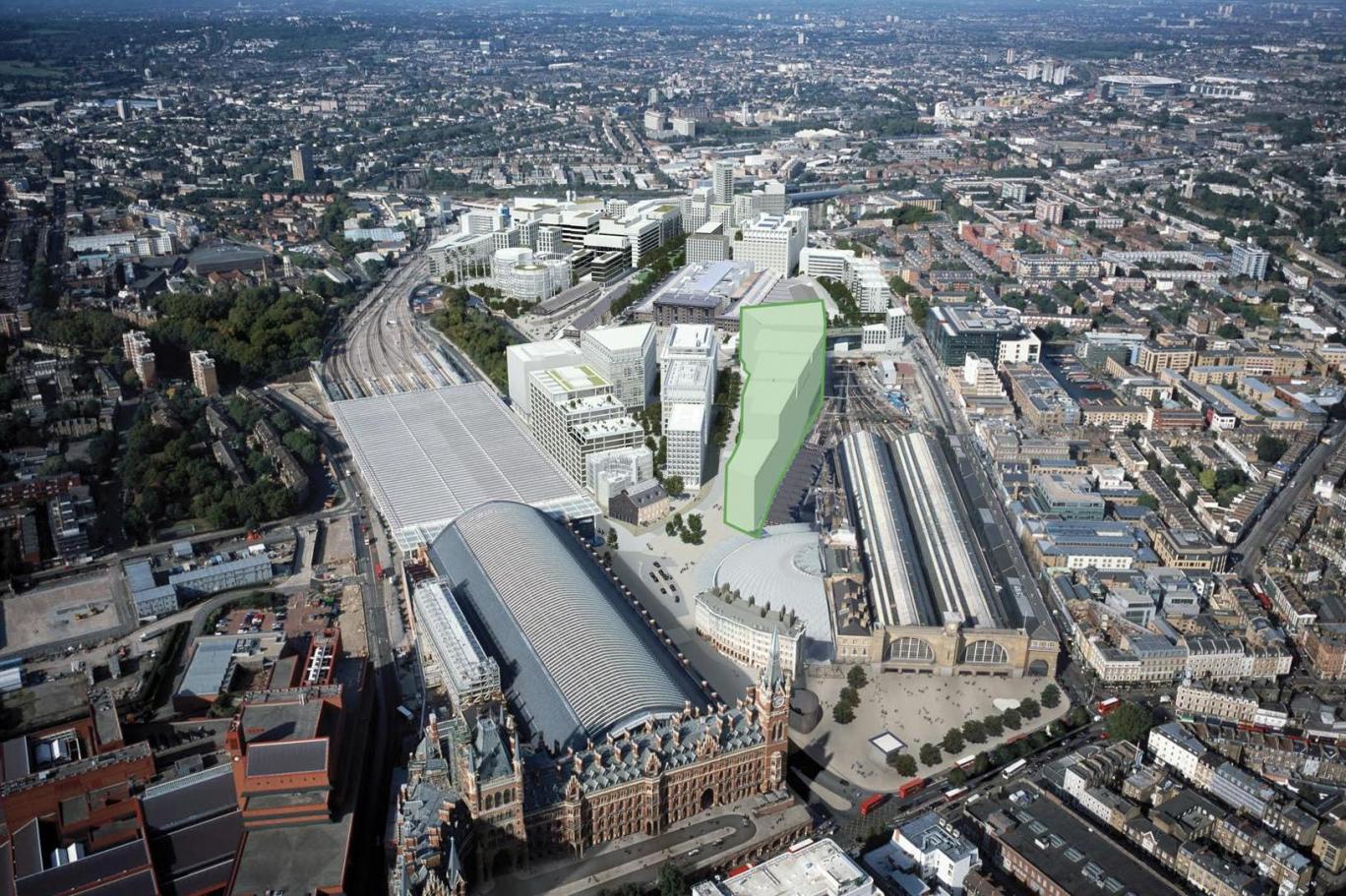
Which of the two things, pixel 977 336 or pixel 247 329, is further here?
pixel 247 329

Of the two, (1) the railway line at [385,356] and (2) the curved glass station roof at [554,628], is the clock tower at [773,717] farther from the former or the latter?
(1) the railway line at [385,356]

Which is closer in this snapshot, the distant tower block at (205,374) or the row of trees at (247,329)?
the distant tower block at (205,374)

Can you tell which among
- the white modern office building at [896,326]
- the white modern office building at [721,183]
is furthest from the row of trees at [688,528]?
the white modern office building at [721,183]

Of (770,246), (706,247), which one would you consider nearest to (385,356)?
(706,247)

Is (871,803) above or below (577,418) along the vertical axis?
below

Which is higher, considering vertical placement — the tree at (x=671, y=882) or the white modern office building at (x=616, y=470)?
the white modern office building at (x=616, y=470)

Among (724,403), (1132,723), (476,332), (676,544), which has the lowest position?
(676,544)

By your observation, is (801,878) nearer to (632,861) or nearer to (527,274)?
(632,861)

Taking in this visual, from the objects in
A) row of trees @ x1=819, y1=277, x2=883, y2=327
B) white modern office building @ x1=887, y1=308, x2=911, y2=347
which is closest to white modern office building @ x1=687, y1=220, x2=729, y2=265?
row of trees @ x1=819, y1=277, x2=883, y2=327

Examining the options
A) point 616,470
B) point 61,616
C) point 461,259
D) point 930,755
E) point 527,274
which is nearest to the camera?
point 930,755
